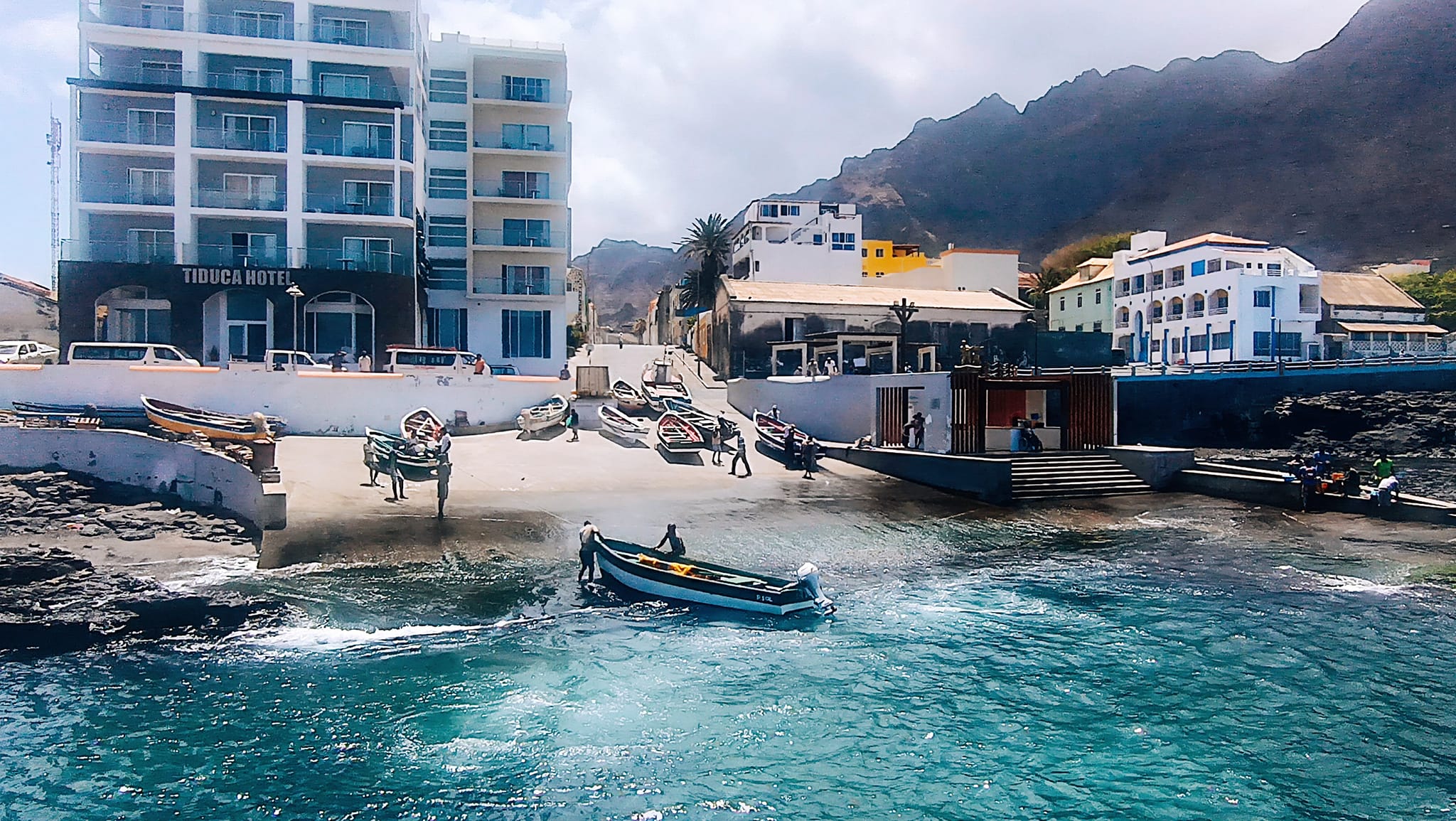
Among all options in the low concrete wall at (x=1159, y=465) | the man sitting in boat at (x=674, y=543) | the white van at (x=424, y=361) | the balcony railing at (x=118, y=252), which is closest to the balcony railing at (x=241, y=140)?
the balcony railing at (x=118, y=252)

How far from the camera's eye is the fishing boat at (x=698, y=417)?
32906 millimetres

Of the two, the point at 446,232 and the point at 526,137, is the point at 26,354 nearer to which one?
the point at 446,232

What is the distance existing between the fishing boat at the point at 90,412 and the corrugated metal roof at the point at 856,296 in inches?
1096

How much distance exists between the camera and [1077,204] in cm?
15325

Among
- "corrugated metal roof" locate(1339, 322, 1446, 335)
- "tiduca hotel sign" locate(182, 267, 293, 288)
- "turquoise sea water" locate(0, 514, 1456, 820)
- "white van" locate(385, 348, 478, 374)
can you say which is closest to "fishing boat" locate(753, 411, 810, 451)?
"white van" locate(385, 348, 478, 374)

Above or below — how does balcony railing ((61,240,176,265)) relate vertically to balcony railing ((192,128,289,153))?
below

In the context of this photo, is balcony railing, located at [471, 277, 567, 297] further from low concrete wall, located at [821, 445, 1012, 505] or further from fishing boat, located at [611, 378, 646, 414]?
low concrete wall, located at [821, 445, 1012, 505]

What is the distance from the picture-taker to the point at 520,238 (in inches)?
1965

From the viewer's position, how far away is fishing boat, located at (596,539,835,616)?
53.4ft

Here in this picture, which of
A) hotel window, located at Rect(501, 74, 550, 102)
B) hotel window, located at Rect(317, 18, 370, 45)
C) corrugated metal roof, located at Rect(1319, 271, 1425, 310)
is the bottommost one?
corrugated metal roof, located at Rect(1319, 271, 1425, 310)

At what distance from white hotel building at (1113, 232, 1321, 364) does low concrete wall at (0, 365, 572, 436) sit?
45804 mm

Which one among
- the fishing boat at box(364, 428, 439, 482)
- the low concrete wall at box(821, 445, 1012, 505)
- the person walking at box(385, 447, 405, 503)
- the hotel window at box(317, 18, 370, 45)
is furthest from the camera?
the hotel window at box(317, 18, 370, 45)

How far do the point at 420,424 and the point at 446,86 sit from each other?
28619mm

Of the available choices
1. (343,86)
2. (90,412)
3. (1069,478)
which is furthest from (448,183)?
(1069,478)
